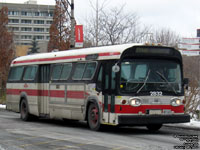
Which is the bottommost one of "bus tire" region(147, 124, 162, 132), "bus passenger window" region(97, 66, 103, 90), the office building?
"bus tire" region(147, 124, 162, 132)

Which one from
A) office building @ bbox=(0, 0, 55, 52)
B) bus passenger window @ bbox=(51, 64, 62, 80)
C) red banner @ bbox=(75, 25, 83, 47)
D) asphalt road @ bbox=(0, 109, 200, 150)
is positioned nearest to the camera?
asphalt road @ bbox=(0, 109, 200, 150)

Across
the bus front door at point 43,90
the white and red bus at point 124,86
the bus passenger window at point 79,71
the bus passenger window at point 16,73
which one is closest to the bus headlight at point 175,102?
the white and red bus at point 124,86

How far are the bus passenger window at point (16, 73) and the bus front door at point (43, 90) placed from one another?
6.91ft

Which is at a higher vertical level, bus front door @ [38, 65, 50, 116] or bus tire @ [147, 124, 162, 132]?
bus front door @ [38, 65, 50, 116]

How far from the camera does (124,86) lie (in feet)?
47.9

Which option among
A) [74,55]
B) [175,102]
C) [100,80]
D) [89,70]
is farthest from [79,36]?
[175,102]

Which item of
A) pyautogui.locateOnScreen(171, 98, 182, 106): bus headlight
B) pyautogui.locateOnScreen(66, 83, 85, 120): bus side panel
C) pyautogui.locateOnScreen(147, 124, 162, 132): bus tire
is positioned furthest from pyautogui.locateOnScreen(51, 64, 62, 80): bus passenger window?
pyautogui.locateOnScreen(171, 98, 182, 106): bus headlight

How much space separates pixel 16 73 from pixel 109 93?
8487mm

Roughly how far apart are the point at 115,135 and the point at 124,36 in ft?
78.9

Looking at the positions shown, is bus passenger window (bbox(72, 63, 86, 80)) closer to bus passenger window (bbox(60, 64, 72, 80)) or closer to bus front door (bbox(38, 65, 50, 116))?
bus passenger window (bbox(60, 64, 72, 80))

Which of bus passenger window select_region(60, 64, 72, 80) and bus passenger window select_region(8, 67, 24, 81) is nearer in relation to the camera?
bus passenger window select_region(60, 64, 72, 80)

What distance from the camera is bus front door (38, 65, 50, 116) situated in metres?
19.3

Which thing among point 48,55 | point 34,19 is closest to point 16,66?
point 48,55

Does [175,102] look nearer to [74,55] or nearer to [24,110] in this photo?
[74,55]
